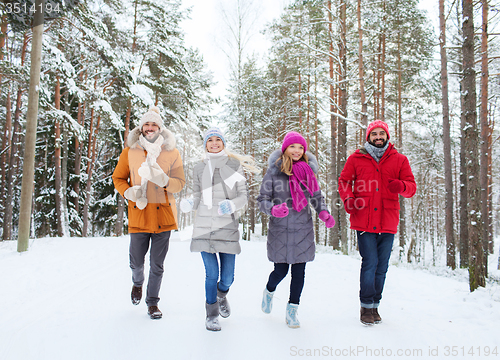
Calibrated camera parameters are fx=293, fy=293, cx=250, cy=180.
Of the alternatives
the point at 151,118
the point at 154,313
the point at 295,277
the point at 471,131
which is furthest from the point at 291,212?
the point at 471,131

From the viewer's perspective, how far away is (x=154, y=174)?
337 centimetres

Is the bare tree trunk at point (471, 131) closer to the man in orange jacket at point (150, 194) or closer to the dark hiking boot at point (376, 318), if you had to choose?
the dark hiking boot at point (376, 318)

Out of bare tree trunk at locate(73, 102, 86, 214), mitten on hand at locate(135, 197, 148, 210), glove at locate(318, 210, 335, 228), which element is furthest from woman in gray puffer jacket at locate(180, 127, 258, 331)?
bare tree trunk at locate(73, 102, 86, 214)

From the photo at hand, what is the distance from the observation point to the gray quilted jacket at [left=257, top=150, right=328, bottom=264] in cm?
314

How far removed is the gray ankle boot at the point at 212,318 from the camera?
2957mm

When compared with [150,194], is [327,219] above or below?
below

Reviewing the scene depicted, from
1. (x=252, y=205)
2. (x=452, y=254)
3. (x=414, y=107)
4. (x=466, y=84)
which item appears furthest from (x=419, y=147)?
(x=466, y=84)

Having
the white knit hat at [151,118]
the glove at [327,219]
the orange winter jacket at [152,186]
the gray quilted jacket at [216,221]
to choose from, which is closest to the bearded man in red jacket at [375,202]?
the glove at [327,219]

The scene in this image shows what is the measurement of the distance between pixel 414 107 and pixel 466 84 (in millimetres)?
9969

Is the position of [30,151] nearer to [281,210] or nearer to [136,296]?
[136,296]

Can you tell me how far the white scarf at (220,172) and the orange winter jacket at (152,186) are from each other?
0.39m

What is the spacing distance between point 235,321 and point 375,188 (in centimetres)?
218

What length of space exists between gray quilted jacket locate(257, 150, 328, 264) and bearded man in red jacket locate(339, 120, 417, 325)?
45 centimetres

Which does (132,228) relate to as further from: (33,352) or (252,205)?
(252,205)
